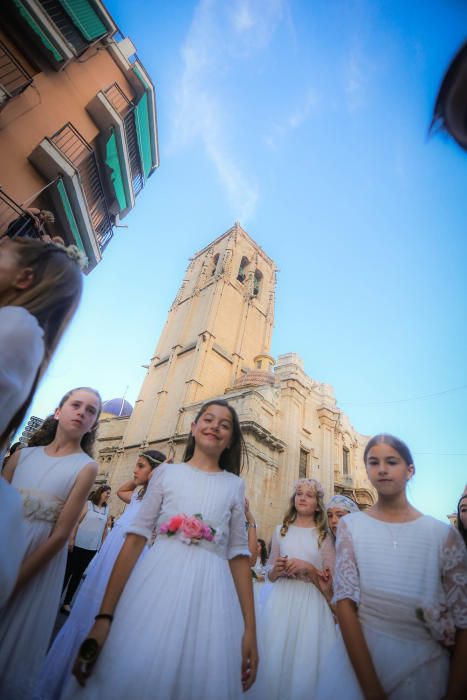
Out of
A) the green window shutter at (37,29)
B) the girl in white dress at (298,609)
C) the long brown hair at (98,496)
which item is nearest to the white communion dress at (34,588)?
the girl in white dress at (298,609)

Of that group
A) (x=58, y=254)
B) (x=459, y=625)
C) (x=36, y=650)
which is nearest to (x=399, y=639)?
(x=459, y=625)

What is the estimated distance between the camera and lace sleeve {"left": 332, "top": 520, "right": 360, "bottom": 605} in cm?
184

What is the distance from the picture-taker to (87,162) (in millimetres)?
9453

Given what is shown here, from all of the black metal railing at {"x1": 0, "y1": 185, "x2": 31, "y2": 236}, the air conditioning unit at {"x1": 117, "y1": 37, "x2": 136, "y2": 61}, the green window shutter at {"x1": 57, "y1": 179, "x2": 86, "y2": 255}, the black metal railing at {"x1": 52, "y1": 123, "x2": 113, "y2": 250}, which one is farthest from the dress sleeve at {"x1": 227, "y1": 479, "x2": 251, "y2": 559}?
the air conditioning unit at {"x1": 117, "y1": 37, "x2": 136, "y2": 61}

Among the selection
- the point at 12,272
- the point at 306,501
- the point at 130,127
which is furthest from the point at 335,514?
the point at 130,127

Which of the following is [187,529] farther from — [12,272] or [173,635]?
[12,272]

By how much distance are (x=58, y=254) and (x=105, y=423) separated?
25.1m

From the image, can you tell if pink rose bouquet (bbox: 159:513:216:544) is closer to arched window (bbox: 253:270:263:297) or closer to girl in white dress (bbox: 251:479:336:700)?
girl in white dress (bbox: 251:479:336:700)

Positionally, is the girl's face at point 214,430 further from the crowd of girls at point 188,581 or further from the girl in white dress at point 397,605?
the girl in white dress at point 397,605

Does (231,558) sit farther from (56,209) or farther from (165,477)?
(56,209)

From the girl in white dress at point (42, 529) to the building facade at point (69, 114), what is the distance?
652cm

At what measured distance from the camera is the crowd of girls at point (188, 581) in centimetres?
135

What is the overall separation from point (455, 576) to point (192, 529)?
5.03 feet

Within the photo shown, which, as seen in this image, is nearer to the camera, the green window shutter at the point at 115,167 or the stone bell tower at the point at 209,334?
the green window shutter at the point at 115,167
